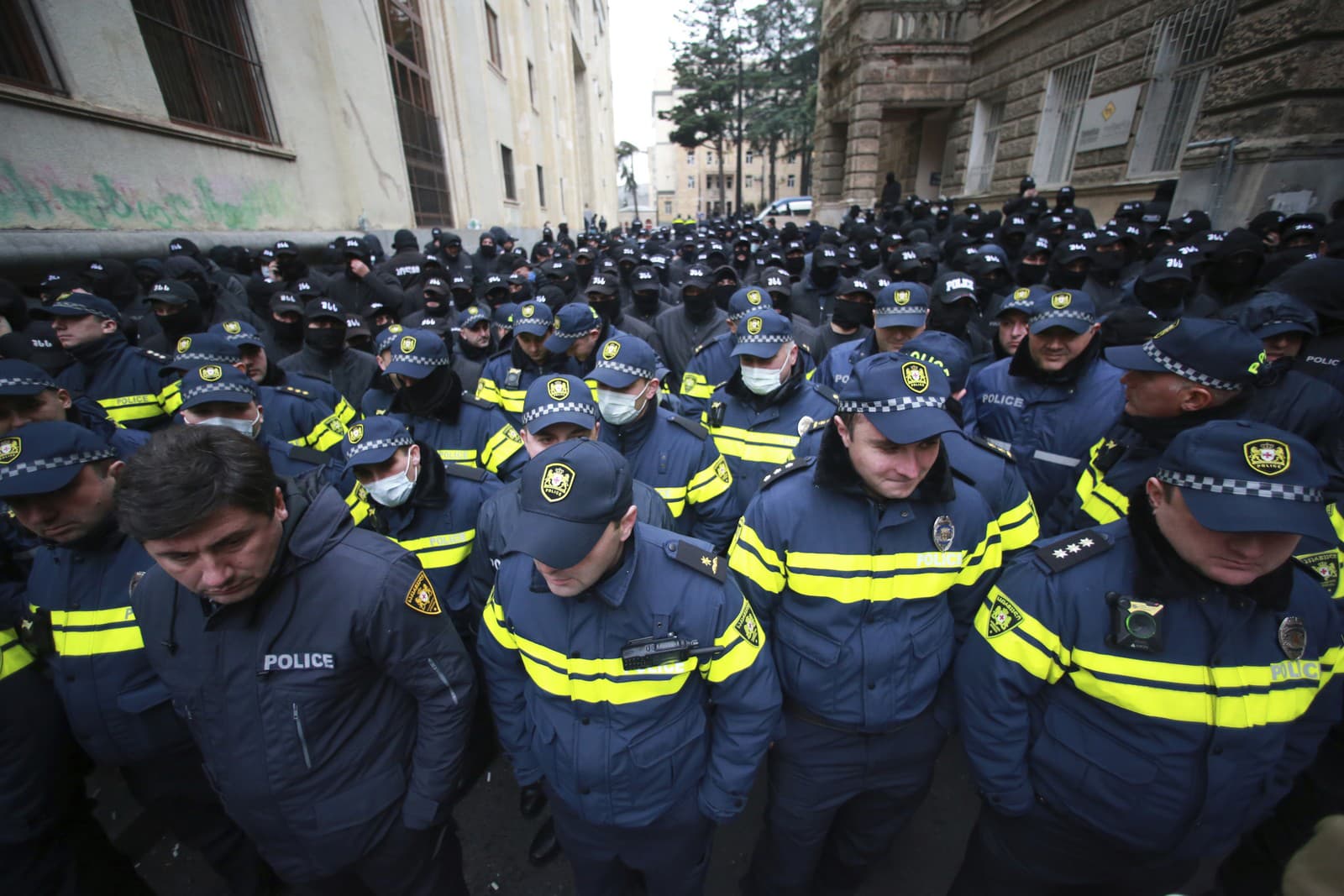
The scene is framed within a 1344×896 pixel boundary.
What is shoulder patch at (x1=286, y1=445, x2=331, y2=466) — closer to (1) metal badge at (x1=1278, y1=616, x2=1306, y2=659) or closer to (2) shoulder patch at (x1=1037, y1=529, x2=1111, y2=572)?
Result: (2) shoulder patch at (x1=1037, y1=529, x2=1111, y2=572)

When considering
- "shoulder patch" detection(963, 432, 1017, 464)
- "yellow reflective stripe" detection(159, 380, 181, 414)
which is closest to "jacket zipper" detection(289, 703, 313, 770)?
"shoulder patch" detection(963, 432, 1017, 464)

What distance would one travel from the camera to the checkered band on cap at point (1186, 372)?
2117mm

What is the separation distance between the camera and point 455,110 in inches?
629

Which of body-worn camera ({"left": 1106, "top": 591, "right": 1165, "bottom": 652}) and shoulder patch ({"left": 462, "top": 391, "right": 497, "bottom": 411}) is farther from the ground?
shoulder patch ({"left": 462, "top": 391, "right": 497, "bottom": 411})

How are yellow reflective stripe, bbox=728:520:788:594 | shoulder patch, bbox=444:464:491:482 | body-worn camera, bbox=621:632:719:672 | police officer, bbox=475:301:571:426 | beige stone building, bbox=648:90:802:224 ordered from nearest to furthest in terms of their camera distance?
1. body-worn camera, bbox=621:632:719:672
2. yellow reflective stripe, bbox=728:520:788:594
3. shoulder patch, bbox=444:464:491:482
4. police officer, bbox=475:301:571:426
5. beige stone building, bbox=648:90:802:224

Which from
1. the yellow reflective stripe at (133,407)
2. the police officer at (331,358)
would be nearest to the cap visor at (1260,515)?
the police officer at (331,358)

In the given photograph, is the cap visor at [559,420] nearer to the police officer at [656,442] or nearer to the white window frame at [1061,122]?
the police officer at [656,442]

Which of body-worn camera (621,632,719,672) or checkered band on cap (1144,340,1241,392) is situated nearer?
body-worn camera (621,632,719,672)

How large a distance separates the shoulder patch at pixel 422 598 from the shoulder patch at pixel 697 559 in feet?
2.75

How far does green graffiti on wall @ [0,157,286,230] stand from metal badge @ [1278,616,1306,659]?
33.1 feet

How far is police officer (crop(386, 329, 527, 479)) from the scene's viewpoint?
128 inches

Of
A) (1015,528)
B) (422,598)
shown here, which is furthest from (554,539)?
(1015,528)

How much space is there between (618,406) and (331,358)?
10.9ft

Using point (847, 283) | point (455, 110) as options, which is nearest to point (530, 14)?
point (455, 110)
